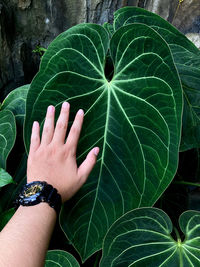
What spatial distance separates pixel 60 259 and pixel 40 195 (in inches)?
13.6

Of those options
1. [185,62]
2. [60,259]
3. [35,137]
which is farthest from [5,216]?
[185,62]

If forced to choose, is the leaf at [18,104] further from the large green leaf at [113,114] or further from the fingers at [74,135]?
the fingers at [74,135]

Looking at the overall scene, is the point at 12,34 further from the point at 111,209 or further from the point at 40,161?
the point at 111,209

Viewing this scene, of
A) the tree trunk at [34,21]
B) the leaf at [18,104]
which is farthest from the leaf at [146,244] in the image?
the tree trunk at [34,21]

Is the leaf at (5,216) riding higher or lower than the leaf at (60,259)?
higher

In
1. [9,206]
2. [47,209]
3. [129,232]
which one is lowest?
[9,206]

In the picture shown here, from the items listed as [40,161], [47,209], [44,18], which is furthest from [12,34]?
[47,209]

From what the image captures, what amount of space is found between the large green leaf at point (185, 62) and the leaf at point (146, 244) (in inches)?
12.1

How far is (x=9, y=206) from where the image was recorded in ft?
3.12

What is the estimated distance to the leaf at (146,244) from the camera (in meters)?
0.68

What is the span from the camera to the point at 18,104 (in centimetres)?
98

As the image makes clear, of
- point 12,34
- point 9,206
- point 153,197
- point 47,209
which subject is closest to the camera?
point 47,209

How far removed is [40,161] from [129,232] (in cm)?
30

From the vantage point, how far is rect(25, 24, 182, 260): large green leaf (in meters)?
0.72
